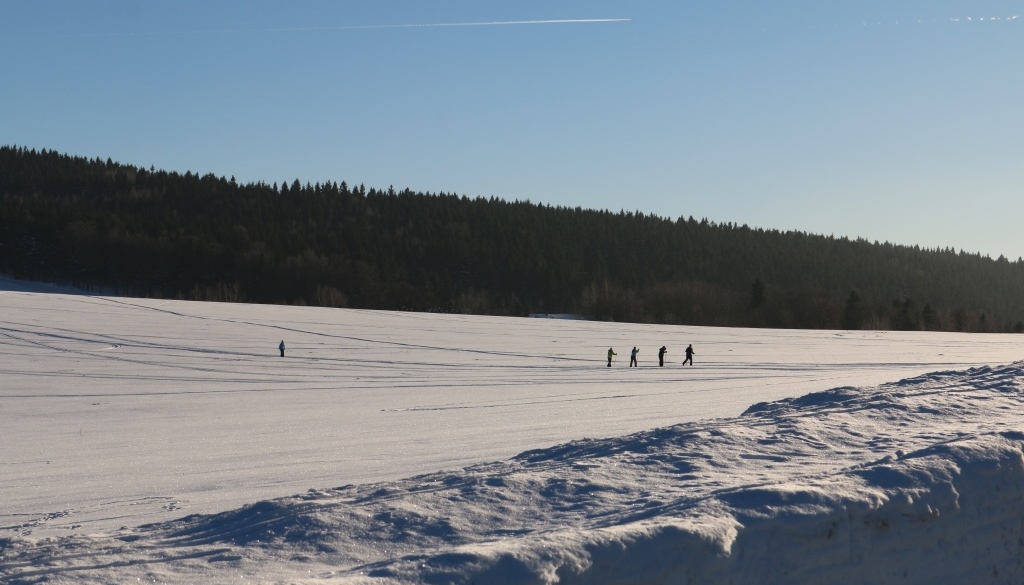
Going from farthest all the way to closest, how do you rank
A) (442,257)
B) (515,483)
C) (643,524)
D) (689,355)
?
1. (442,257)
2. (689,355)
3. (515,483)
4. (643,524)

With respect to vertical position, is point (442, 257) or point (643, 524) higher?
point (442, 257)

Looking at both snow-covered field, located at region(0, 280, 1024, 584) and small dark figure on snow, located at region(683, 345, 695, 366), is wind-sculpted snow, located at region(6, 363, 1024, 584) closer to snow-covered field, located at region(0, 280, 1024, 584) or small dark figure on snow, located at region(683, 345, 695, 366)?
snow-covered field, located at region(0, 280, 1024, 584)

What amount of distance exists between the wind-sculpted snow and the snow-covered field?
0.02 metres

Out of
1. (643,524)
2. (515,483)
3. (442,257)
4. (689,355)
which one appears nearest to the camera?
(643,524)

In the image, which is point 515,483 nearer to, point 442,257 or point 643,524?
point 643,524

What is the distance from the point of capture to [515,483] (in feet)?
21.6

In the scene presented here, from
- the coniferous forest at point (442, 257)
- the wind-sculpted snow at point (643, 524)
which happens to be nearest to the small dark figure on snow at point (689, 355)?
the wind-sculpted snow at point (643, 524)

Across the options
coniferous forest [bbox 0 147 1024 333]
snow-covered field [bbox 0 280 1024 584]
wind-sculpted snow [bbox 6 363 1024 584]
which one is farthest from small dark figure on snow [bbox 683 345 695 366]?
coniferous forest [bbox 0 147 1024 333]

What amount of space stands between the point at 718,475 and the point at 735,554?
149cm

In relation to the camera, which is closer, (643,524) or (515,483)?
(643,524)

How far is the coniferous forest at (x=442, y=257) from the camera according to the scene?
8750 centimetres

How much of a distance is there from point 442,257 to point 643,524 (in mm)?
108114

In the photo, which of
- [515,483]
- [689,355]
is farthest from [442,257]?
[515,483]

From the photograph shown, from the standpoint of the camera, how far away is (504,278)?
110938 millimetres
